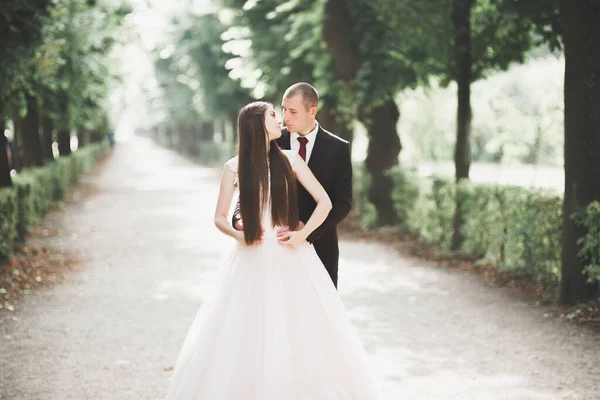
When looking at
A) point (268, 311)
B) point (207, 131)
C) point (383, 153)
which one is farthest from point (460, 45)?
point (207, 131)

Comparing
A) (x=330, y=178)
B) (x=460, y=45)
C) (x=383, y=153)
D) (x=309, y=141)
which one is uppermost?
(x=460, y=45)

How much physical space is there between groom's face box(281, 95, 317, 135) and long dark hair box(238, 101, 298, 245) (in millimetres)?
369

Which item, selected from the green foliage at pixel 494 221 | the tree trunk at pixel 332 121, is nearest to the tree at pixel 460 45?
the green foliage at pixel 494 221

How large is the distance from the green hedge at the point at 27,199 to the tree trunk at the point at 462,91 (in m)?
7.48

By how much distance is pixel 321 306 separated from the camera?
4242mm

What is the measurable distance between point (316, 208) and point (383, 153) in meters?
12.3

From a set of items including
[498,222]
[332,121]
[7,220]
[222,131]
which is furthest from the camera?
[222,131]

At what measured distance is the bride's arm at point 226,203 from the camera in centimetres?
416

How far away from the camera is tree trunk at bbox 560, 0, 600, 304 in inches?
297

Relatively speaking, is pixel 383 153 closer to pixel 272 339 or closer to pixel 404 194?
pixel 404 194

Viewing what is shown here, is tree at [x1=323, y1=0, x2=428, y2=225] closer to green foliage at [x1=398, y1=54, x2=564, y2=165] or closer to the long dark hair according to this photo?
green foliage at [x1=398, y1=54, x2=564, y2=165]

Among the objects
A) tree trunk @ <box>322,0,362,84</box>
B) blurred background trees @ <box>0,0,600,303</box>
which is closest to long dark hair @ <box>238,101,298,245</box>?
blurred background trees @ <box>0,0,600,303</box>

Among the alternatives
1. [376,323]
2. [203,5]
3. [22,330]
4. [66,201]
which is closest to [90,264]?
[22,330]

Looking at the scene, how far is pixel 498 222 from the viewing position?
10.2 m
